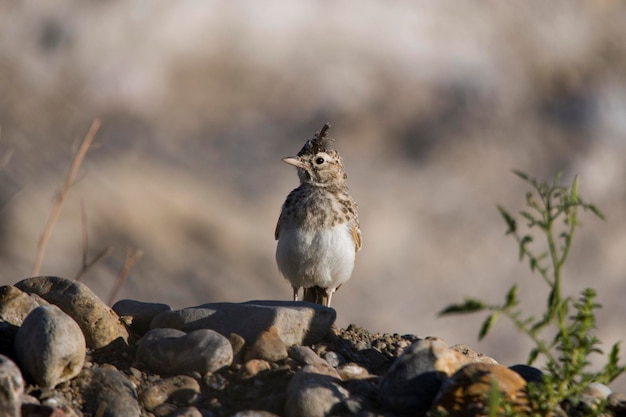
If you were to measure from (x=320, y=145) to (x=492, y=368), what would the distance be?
2.80 meters

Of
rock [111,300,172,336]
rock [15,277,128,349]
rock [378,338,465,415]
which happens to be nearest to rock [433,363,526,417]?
rock [378,338,465,415]

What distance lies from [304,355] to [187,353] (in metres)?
0.37

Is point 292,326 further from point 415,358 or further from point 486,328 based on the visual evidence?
point 486,328

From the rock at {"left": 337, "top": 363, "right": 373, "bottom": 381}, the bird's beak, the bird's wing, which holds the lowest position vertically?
the rock at {"left": 337, "top": 363, "right": 373, "bottom": 381}

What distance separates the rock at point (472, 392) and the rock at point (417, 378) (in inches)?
4.9

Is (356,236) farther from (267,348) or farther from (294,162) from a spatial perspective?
(267,348)

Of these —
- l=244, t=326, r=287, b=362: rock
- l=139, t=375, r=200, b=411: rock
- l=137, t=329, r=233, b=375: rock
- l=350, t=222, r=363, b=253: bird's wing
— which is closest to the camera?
l=139, t=375, r=200, b=411: rock

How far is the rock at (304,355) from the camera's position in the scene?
9.34ft

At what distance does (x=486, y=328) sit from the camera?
1923 millimetres

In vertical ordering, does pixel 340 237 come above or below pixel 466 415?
above

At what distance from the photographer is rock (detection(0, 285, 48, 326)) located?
2803mm

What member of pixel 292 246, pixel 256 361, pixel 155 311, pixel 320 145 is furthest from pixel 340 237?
pixel 256 361

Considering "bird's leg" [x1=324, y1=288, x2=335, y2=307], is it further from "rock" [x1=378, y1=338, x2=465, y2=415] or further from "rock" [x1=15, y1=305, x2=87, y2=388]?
"rock" [x1=15, y1=305, x2=87, y2=388]

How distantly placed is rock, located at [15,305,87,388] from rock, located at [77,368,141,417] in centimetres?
6
